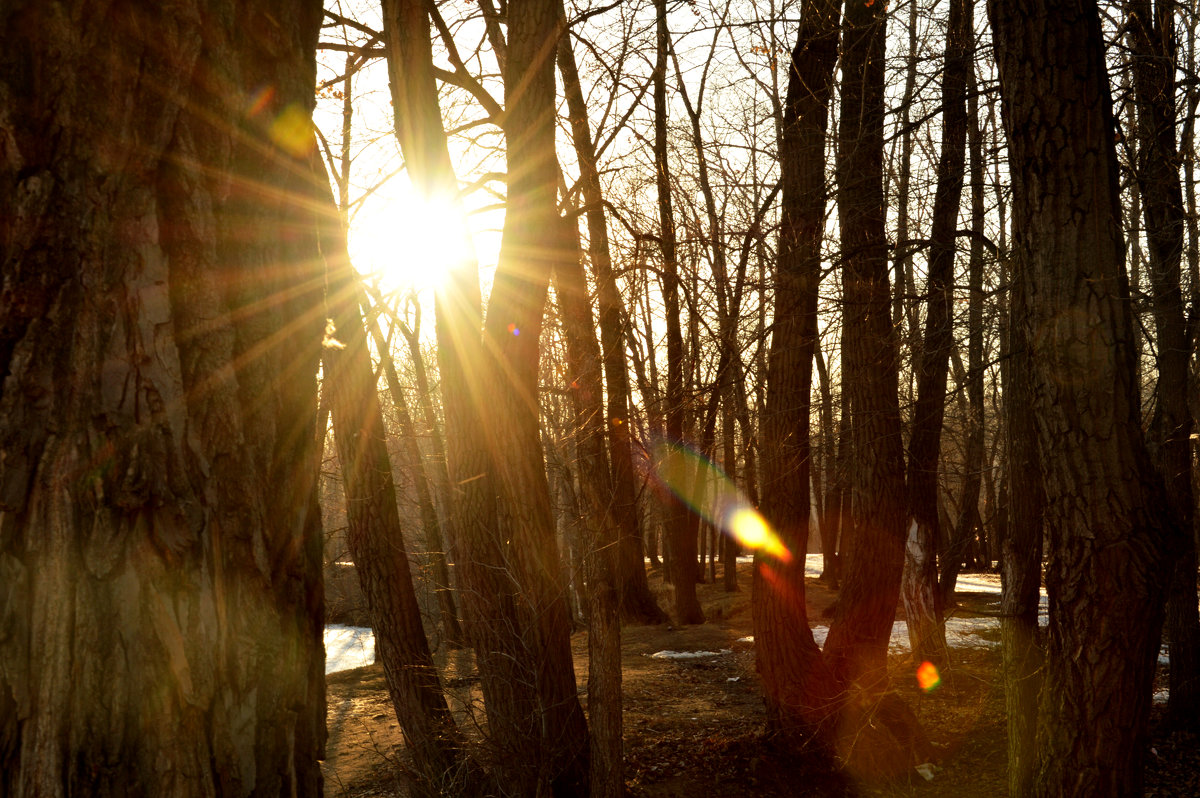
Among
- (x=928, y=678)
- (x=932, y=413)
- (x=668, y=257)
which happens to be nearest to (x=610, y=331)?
(x=668, y=257)

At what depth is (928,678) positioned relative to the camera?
9766 mm

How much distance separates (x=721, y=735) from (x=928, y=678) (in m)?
3.11

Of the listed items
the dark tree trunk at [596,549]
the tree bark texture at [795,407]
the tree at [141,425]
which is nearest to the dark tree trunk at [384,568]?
the dark tree trunk at [596,549]

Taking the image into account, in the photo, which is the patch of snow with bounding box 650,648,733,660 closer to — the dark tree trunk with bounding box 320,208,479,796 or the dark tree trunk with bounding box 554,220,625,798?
the dark tree trunk with bounding box 320,208,479,796

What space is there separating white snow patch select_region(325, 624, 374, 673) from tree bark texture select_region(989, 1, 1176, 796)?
11695mm

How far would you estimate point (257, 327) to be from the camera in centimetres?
151

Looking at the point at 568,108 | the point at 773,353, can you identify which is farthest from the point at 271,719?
the point at 568,108

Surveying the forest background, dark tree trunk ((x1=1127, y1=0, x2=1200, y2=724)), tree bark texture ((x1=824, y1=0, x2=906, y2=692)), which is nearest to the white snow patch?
the forest background

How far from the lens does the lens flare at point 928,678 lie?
9.73 meters

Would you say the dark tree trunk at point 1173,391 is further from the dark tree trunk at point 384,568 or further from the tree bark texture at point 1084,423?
the dark tree trunk at point 384,568

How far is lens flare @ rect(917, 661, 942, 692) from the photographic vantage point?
31.9 ft

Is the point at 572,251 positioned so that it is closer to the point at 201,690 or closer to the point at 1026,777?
the point at 1026,777

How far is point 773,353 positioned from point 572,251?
7.64 ft

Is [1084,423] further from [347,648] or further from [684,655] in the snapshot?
[347,648]
